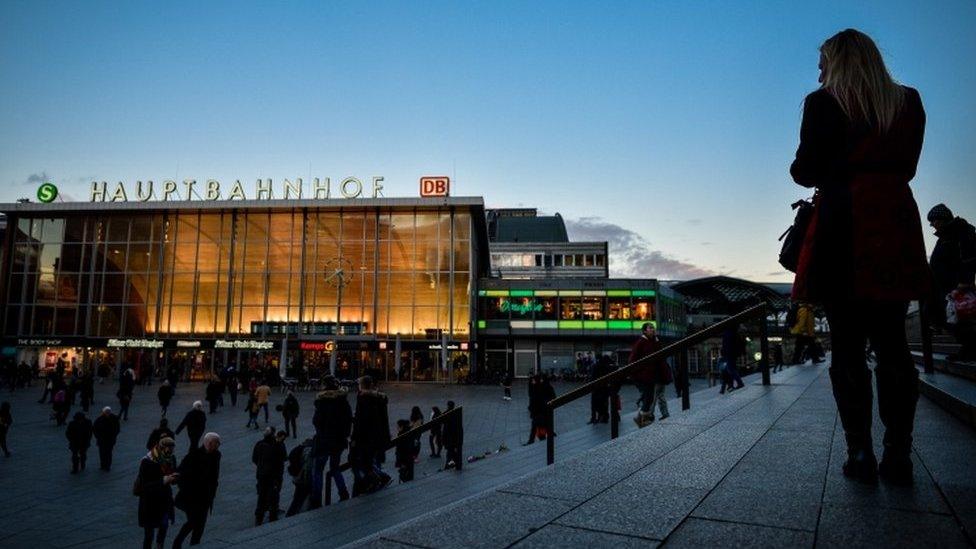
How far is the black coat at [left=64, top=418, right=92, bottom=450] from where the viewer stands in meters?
12.2

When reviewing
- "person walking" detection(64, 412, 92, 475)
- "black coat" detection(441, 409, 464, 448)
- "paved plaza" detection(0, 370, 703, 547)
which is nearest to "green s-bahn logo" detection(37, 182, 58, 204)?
"paved plaza" detection(0, 370, 703, 547)

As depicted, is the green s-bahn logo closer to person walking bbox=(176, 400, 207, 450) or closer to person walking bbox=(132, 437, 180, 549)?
person walking bbox=(176, 400, 207, 450)

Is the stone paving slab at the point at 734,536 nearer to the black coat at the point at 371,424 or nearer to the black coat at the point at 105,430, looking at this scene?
the black coat at the point at 371,424

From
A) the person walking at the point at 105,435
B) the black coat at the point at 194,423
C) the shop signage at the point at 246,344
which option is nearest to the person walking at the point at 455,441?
the black coat at the point at 194,423

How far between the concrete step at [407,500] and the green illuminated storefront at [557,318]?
36749mm

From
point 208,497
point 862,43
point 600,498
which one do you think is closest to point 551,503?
point 600,498

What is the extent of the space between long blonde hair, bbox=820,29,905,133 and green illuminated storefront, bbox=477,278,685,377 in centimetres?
4307

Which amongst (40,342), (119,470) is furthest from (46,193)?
(119,470)

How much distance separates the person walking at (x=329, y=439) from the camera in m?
8.47

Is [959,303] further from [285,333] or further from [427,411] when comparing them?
[285,333]

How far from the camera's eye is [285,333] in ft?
138

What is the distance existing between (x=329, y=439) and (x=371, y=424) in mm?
772

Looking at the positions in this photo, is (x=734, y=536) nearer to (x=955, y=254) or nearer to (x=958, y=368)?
(x=955, y=254)

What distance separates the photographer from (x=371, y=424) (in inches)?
332
